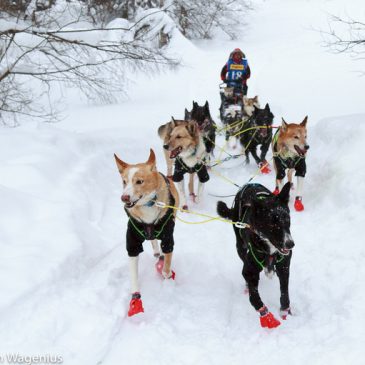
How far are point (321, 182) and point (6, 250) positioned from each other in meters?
4.68

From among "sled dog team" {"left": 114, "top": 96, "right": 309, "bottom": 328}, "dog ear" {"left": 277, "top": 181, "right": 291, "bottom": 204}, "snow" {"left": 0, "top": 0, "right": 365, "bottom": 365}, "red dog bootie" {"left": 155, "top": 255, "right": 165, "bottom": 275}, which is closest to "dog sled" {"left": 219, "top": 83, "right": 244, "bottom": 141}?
"snow" {"left": 0, "top": 0, "right": 365, "bottom": 365}

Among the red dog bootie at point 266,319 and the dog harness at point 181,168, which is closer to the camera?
the red dog bootie at point 266,319

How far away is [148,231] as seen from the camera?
12.6 ft

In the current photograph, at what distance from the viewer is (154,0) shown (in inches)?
746

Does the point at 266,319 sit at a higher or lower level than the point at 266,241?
lower

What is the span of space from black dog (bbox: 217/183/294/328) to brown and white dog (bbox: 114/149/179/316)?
0.74 m

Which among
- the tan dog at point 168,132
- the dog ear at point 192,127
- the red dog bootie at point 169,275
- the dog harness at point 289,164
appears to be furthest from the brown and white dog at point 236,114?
the red dog bootie at point 169,275

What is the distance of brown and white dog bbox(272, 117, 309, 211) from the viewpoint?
5.90m

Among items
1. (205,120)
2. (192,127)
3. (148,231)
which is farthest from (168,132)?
(148,231)

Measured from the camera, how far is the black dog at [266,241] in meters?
3.19

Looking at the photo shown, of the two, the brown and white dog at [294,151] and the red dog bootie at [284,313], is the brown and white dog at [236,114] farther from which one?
the red dog bootie at [284,313]

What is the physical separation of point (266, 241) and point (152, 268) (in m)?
1.68

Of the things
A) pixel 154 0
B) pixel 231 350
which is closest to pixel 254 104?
pixel 231 350

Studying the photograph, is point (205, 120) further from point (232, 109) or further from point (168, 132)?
point (232, 109)
